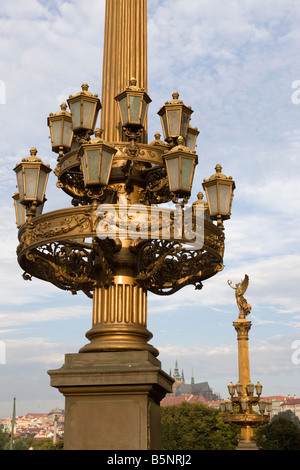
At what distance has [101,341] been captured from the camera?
6.52m

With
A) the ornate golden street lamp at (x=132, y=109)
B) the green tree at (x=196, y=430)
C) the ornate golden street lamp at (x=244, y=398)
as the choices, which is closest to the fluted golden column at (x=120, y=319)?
the ornate golden street lamp at (x=132, y=109)

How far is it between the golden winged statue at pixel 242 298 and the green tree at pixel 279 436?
1175 inches

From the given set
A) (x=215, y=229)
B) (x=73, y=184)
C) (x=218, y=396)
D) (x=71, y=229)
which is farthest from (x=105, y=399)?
(x=218, y=396)

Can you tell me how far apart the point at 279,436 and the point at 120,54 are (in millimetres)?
50949

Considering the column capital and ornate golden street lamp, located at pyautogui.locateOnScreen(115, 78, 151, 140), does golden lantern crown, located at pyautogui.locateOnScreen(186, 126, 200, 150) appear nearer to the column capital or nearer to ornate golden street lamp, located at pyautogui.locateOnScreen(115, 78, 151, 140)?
ornate golden street lamp, located at pyautogui.locateOnScreen(115, 78, 151, 140)

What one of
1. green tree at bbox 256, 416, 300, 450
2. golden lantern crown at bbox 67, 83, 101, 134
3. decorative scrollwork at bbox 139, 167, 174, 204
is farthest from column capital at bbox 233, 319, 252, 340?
green tree at bbox 256, 416, 300, 450

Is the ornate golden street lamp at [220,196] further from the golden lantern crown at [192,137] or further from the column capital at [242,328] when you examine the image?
the column capital at [242,328]

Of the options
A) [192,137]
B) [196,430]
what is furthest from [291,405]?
[192,137]

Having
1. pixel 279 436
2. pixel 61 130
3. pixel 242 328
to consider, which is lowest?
pixel 279 436

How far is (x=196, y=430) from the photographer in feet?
187

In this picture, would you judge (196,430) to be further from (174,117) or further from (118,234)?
(118,234)

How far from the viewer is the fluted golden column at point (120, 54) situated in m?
7.70

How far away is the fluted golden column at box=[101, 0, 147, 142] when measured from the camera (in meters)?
7.70

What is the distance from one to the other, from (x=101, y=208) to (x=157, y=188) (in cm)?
131
